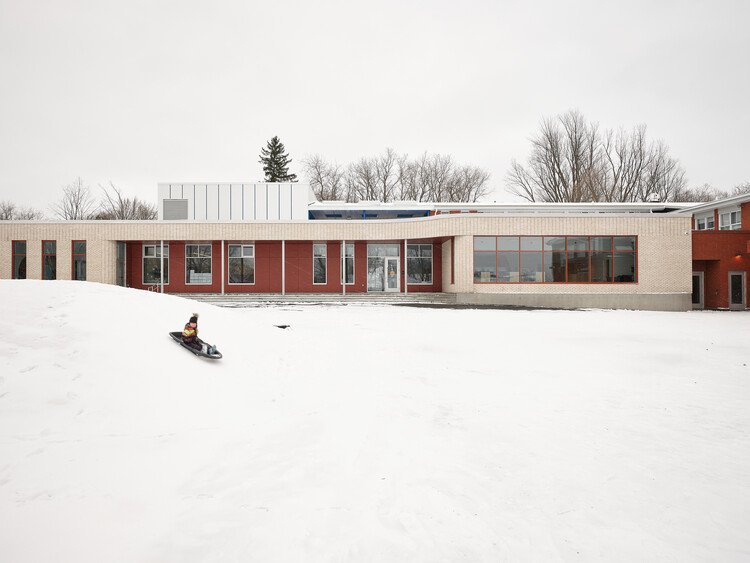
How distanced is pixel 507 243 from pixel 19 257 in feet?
90.2

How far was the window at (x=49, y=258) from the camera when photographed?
2344cm

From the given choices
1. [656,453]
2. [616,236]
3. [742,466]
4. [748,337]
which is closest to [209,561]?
[656,453]

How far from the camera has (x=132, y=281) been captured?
24734mm

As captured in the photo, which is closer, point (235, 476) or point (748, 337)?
point (235, 476)

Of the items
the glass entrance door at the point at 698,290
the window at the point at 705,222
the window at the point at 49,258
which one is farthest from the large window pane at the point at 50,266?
the window at the point at 705,222

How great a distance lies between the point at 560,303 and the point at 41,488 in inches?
838

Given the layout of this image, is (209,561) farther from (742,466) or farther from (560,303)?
(560,303)

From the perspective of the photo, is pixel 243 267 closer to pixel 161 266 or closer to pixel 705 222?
pixel 161 266

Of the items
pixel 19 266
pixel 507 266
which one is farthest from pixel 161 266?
pixel 507 266

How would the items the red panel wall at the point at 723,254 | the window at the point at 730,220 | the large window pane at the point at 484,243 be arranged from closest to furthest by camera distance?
the large window pane at the point at 484,243, the red panel wall at the point at 723,254, the window at the point at 730,220

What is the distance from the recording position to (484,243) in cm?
2142

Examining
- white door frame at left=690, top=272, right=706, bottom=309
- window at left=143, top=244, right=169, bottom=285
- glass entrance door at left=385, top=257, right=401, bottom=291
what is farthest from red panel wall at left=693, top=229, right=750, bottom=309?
window at left=143, top=244, right=169, bottom=285

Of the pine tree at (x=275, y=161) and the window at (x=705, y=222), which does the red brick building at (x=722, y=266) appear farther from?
the pine tree at (x=275, y=161)

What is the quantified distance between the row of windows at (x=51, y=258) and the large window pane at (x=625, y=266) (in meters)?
29.5
